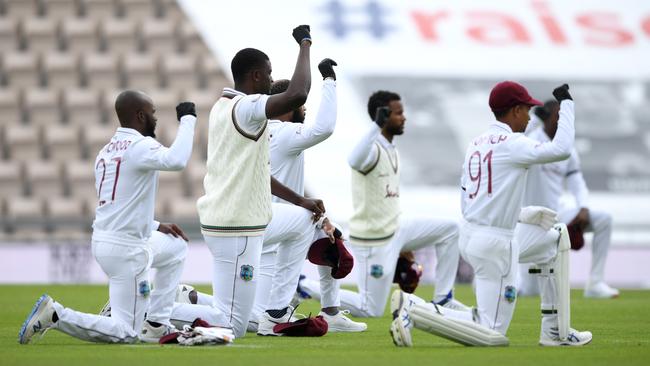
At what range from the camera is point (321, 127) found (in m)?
8.98

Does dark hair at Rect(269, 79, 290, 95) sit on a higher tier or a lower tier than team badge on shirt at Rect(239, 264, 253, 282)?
higher

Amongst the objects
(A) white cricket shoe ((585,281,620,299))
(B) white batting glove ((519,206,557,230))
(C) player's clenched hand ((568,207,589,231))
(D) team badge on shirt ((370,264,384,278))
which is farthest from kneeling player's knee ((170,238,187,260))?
(A) white cricket shoe ((585,281,620,299))

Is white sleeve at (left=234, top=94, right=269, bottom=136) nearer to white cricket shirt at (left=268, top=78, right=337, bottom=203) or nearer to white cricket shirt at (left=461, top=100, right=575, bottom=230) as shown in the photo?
white cricket shirt at (left=268, top=78, right=337, bottom=203)

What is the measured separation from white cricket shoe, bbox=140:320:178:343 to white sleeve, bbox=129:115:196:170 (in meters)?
1.23

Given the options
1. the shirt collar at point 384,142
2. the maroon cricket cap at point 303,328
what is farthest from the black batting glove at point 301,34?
the shirt collar at point 384,142

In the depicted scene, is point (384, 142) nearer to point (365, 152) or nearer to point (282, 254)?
point (365, 152)

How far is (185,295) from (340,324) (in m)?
1.35

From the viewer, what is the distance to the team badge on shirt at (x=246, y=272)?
28.2 feet

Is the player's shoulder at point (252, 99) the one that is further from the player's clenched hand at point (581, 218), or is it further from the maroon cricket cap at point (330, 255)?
the player's clenched hand at point (581, 218)

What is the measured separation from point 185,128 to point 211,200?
2.28ft

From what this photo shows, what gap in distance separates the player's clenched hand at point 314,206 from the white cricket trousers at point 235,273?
46.9 inches

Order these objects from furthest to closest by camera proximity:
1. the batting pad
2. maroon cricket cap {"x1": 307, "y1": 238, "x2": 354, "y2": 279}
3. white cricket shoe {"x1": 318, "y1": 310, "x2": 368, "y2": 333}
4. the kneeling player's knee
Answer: white cricket shoe {"x1": 318, "y1": 310, "x2": 368, "y2": 333} → maroon cricket cap {"x1": 307, "y1": 238, "x2": 354, "y2": 279} → the kneeling player's knee → the batting pad

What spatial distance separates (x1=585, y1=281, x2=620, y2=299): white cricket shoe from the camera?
15.5 metres

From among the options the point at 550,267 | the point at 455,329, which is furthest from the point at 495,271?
the point at 455,329
